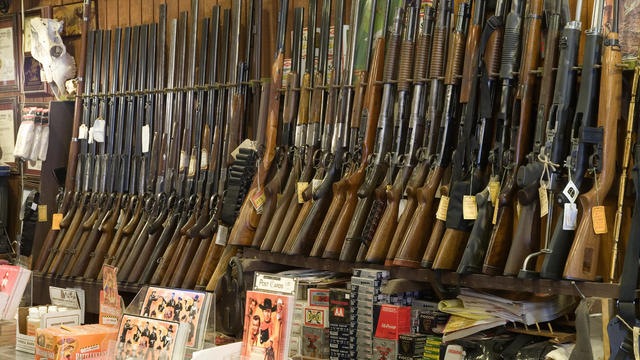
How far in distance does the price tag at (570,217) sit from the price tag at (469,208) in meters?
0.46

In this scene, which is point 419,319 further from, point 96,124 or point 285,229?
point 96,124

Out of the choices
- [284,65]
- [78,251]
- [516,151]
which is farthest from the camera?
[78,251]

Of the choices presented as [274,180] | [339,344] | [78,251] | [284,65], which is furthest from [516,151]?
[78,251]

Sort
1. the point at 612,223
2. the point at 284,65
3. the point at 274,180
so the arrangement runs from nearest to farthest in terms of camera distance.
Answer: the point at 612,223
the point at 274,180
the point at 284,65

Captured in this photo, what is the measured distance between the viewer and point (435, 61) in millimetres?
4023

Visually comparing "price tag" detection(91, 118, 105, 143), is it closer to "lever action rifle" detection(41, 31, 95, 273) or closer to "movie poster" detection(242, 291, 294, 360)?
"lever action rifle" detection(41, 31, 95, 273)

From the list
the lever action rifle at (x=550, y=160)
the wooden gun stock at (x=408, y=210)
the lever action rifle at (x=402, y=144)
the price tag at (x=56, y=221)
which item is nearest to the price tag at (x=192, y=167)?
the price tag at (x=56, y=221)

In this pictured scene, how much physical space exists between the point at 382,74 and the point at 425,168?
67 centimetres

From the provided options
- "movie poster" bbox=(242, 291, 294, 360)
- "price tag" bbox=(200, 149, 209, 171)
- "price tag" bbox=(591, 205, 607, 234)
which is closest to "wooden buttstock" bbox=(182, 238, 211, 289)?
"price tag" bbox=(200, 149, 209, 171)

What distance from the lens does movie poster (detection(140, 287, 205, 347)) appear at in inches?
111

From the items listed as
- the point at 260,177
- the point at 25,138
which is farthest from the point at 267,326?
the point at 25,138

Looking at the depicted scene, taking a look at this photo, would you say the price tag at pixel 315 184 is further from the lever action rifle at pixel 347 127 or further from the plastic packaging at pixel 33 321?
the plastic packaging at pixel 33 321

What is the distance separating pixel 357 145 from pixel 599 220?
1509mm

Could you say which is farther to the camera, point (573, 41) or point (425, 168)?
point (425, 168)
